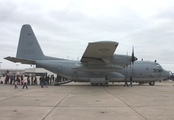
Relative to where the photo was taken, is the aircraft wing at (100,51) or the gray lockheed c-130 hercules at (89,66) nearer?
the aircraft wing at (100,51)

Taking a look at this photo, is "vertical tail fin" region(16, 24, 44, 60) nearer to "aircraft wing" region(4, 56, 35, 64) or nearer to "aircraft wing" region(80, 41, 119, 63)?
"aircraft wing" region(4, 56, 35, 64)

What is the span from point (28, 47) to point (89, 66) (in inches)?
344

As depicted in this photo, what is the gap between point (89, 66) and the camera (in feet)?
72.7

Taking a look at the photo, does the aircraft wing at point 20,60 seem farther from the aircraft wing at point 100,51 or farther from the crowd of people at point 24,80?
the aircraft wing at point 100,51

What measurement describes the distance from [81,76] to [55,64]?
3684 mm

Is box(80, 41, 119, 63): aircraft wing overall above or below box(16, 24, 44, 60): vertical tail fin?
below

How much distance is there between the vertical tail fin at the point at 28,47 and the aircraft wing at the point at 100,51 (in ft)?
22.9

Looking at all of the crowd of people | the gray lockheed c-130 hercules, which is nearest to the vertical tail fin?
the gray lockheed c-130 hercules

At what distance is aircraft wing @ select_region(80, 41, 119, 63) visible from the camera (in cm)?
1645

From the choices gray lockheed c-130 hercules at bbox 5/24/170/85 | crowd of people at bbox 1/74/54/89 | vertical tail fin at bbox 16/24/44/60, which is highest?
vertical tail fin at bbox 16/24/44/60

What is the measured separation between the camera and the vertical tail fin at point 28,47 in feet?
81.1

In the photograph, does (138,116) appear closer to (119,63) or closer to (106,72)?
(119,63)

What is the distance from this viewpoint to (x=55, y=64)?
2405 cm

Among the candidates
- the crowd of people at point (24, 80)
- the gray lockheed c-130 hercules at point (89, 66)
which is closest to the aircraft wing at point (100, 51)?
the gray lockheed c-130 hercules at point (89, 66)
